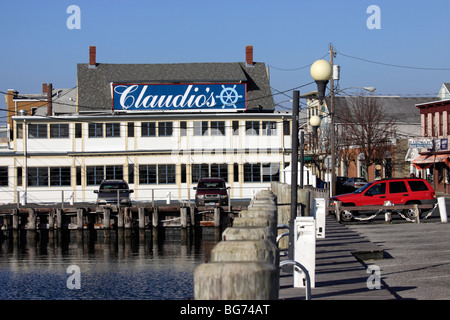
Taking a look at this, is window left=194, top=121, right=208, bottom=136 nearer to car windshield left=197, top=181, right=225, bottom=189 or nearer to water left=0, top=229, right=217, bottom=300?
car windshield left=197, top=181, right=225, bottom=189

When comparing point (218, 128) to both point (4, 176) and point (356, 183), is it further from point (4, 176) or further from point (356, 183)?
point (4, 176)

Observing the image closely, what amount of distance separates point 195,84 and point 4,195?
16.7m

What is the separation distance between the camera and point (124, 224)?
40.0 meters

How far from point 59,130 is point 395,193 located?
2902 cm

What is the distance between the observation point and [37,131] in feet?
174

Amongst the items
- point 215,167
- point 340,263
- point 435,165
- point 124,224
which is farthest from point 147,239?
point 435,165

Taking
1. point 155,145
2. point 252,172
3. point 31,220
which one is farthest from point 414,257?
point 155,145

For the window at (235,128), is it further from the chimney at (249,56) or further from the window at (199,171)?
the chimney at (249,56)

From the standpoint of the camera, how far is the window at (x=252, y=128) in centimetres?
5378

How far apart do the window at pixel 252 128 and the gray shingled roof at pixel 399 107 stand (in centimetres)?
2732
